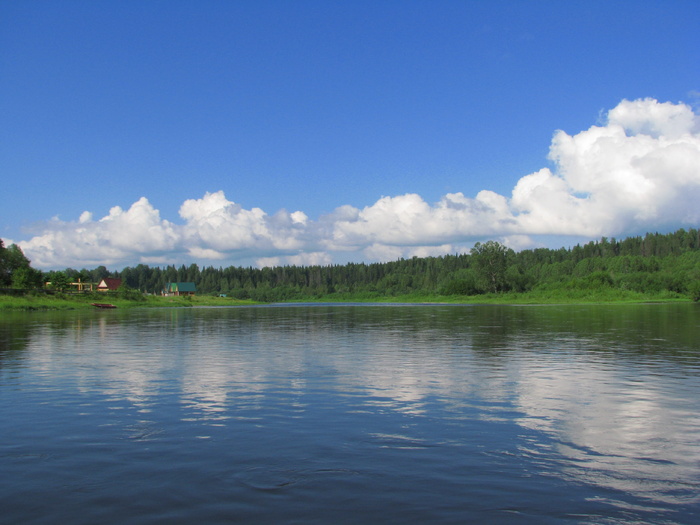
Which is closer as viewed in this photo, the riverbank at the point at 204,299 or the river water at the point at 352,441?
the river water at the point at 352,441

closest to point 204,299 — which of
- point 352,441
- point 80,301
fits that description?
point 80,301

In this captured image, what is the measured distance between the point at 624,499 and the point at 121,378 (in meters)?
21.9

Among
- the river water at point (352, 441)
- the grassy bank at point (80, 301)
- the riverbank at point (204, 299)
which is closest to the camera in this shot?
the river water at point (352, 441)

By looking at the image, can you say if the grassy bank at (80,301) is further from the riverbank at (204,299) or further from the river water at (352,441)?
the river water at (352,441)

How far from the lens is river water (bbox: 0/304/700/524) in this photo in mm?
10422

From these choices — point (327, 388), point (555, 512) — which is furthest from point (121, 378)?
point (555, 512)

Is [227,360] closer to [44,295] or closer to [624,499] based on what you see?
[624,499]

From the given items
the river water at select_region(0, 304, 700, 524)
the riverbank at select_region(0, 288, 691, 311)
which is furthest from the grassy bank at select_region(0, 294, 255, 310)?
the river water at select_region(0, 304, 700, 524)

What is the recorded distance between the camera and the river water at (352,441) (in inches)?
410

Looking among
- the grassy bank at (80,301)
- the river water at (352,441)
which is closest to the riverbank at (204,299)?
the grassy bank at (80,301)

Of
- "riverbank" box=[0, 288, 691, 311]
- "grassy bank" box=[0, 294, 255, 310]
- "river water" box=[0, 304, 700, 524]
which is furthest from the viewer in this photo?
→ "riverbank" box=[0, 288, 691, 311]

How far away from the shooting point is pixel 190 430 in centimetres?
1602

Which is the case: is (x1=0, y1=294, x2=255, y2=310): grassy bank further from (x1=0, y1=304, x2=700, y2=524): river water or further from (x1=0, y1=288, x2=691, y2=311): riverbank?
(x1=0, y1=304, x2=700, y2=524): river water

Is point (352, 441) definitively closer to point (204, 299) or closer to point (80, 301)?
point (80, 301)
